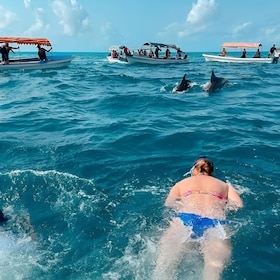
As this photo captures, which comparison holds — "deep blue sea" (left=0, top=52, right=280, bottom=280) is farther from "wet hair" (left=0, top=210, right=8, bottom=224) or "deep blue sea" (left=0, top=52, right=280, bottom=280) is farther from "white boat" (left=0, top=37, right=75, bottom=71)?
"white boat" (left=0, top=37, right=75, bottom=71)

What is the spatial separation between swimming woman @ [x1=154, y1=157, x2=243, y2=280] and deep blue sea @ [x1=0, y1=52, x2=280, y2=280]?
202mm

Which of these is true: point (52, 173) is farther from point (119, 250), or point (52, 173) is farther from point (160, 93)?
point (160, 93)

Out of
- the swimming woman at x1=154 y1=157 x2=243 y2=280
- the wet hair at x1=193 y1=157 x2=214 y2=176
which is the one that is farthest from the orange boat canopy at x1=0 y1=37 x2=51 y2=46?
the swimming woman at x1=154 y1=157 x2=243 y2=280

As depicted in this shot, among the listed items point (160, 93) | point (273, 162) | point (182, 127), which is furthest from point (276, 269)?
point (160, 93)

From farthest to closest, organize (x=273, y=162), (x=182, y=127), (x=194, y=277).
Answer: (x=182, y=127)
(x=273, y=162)
(x=194, y=277)

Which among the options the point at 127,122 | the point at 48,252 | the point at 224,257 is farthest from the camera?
the point at 127,122

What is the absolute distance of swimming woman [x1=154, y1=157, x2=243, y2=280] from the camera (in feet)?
18.0

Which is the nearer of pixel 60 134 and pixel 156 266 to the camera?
pixel 156 266

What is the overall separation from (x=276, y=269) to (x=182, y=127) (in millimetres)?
8786

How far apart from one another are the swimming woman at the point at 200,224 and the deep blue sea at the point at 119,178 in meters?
0.20

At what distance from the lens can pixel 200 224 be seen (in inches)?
237

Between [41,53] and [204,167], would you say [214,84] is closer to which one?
[204,167]

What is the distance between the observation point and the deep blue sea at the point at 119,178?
5.89m

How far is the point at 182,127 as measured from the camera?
1408 centimetres
